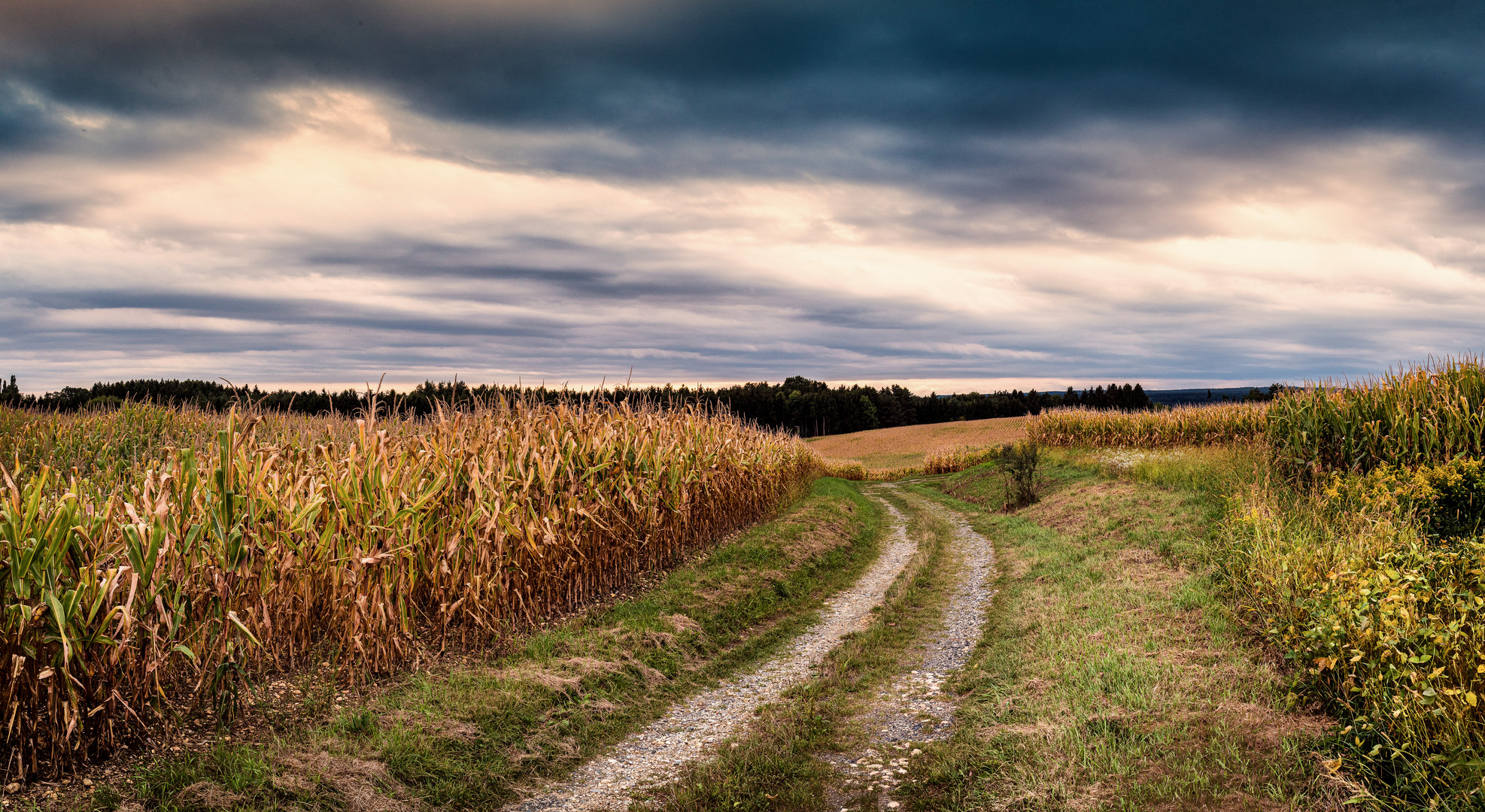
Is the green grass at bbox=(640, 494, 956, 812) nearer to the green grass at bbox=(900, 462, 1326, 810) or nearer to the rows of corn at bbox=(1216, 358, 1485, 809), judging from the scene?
the green grass at bbox=(900, 462, 1326, 810)

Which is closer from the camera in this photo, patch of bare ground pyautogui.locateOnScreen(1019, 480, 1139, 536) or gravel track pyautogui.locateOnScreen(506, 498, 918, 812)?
gravel track pyautogui.locateOnScreen(506, 498, 918, 812)

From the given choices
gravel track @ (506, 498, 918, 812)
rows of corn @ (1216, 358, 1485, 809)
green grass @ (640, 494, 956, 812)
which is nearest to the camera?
rows of corn @ (1216, 358, 1485, 809)

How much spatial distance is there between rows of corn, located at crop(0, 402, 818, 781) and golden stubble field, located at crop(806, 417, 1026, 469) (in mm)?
40719

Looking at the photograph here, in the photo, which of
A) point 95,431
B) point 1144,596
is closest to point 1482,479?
point 1144,596

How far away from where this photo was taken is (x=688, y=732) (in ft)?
23.8

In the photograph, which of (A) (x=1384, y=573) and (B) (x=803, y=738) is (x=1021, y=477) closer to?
(A) (x=1384, y=573)

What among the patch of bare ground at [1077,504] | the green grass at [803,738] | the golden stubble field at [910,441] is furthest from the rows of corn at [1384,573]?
the golden stubble field at [910,441]

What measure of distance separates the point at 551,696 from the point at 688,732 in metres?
1.42

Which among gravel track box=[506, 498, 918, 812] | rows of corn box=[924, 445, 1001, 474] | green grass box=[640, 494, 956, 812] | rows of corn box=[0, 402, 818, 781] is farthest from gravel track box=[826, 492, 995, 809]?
rows of corn box=[924, 445, 1001, 474]

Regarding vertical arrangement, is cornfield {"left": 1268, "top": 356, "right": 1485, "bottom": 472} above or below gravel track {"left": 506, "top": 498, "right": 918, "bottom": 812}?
above

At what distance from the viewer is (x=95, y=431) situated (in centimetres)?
1920

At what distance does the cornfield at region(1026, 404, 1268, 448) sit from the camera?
101ft

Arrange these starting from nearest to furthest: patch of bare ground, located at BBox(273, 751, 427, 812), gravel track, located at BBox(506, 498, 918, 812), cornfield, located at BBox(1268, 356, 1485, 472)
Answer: patch of bare ground, located at BBox(273, 751, 427, 812) < gravel track, located at BBox(506, 498, 918, 812) < cornfield, located at BBox(1268, 356, 1485, 472)

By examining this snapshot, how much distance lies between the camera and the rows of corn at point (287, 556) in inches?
208
